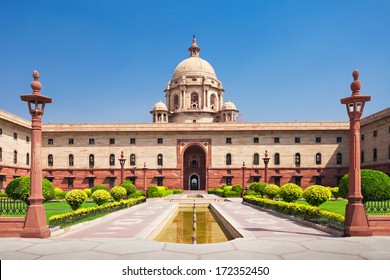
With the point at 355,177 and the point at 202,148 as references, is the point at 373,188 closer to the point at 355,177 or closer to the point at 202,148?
the point at 355,177

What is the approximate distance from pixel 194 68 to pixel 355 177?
46256mm

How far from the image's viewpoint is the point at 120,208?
18.5m

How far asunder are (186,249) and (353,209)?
5.10 meters

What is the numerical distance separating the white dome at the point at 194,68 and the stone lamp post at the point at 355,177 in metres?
44.2

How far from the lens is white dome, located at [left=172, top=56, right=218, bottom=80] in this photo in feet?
175

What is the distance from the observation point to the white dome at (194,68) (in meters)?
53.2

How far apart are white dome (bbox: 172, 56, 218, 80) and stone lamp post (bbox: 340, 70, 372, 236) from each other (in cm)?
4422

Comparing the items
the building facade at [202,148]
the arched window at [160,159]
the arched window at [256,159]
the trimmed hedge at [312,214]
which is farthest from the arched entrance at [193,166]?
the trimmed hedge at [312,214]

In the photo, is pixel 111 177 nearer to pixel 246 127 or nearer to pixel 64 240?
pixel 246 127

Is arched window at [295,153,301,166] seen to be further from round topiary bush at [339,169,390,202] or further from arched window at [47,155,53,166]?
arched window at [47,155,53,166]

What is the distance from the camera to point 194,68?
176 feet

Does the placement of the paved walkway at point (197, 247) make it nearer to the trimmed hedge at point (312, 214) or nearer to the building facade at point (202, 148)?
the trimmed hedge at point (312, 214)

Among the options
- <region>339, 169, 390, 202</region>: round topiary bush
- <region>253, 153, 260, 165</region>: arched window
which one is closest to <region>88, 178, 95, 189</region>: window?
<region>253, 153, 260, 165</region>: arched window

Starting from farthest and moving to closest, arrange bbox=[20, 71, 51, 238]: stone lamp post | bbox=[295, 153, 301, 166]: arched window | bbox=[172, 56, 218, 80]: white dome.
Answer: bbox=[172, 56, 218, 80]: white dome < bbox=[295, 153, 301, 166]: arched window < bbox=[20, 71, 51, 238]: stone lamp post
